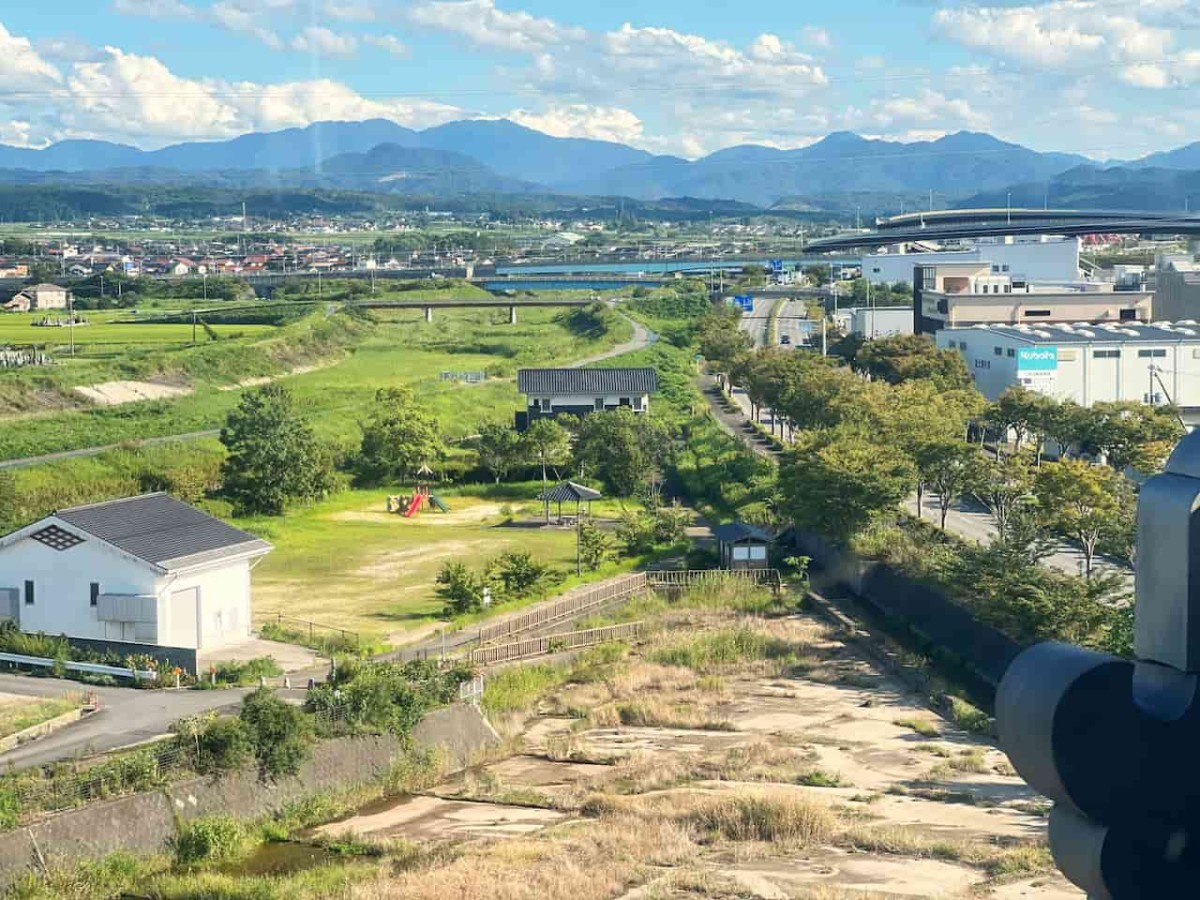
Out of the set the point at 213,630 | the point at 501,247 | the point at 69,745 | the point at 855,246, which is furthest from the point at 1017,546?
the point at 501,247

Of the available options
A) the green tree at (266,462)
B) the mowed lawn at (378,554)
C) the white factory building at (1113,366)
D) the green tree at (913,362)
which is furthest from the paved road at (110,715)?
the white factory building at (1113,366)

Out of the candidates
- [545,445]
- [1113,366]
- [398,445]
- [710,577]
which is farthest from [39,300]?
[710,577]

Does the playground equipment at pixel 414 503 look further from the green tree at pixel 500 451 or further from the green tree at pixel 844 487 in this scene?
the green tree at pixel 844 487

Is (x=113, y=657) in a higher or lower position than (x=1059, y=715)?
lower

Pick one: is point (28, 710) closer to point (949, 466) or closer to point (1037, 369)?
point (949, 466)

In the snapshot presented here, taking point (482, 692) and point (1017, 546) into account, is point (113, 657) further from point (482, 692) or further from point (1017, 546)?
point (1017, 546)

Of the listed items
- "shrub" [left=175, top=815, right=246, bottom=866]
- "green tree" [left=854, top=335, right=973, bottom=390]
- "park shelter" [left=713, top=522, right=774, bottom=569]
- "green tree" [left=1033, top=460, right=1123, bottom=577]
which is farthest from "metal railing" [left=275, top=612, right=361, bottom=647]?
"green tree" [left=854, top=335, right=973, bottom=390]
